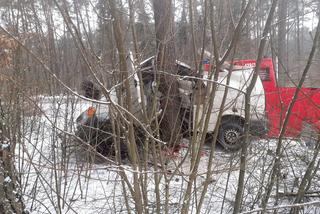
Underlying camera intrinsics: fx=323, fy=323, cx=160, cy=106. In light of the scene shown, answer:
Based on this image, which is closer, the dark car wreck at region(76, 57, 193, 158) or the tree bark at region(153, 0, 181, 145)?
the tree bark at region(153, 0, 181, 145)

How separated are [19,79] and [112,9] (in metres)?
2.38

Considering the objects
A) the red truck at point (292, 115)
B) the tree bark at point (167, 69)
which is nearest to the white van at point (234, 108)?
the red truck at point (292, 115)

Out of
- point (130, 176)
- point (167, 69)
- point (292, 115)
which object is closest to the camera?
point (167, 69)

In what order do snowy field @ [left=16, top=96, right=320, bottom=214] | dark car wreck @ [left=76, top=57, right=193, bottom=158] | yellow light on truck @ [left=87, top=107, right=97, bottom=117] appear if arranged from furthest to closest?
1. yellow light on truck @ [left=87, top=107, right=97, bottom=117]
2. snowy field @ [left=16, top=96, right=320, bottom=214]
3. dark car wreck @ [left=76, top=57, right=193, bottom=158]

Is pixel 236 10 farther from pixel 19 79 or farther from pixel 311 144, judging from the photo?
pixel 19 79

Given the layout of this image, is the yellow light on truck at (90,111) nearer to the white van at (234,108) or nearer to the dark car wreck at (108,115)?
the dark car wreck at (108,115)

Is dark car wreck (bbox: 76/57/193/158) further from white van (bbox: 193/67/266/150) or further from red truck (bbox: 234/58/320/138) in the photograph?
red truck (bbox: 234/58/320/138)

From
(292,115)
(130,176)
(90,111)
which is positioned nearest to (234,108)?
(292,115)

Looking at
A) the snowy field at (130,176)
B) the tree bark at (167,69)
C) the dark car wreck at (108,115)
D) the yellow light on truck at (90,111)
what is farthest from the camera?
the yellow light on truck at (90,111)

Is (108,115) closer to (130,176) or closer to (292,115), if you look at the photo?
(130,176)

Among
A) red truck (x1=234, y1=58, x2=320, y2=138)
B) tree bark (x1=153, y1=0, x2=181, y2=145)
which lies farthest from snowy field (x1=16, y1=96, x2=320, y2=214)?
tree bark (x1=153, y1=0, x2=181, y2=145)

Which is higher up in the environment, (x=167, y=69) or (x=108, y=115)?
(x=167, y=69)

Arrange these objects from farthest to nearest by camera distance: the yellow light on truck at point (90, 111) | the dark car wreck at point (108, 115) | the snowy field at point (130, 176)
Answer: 1. the yellow light on truck at point (90, 111)
2. the snowy field at point (130, 176)
3. the dark car wreck at point (108, 115)

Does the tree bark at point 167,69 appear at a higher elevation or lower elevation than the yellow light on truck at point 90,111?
higher
